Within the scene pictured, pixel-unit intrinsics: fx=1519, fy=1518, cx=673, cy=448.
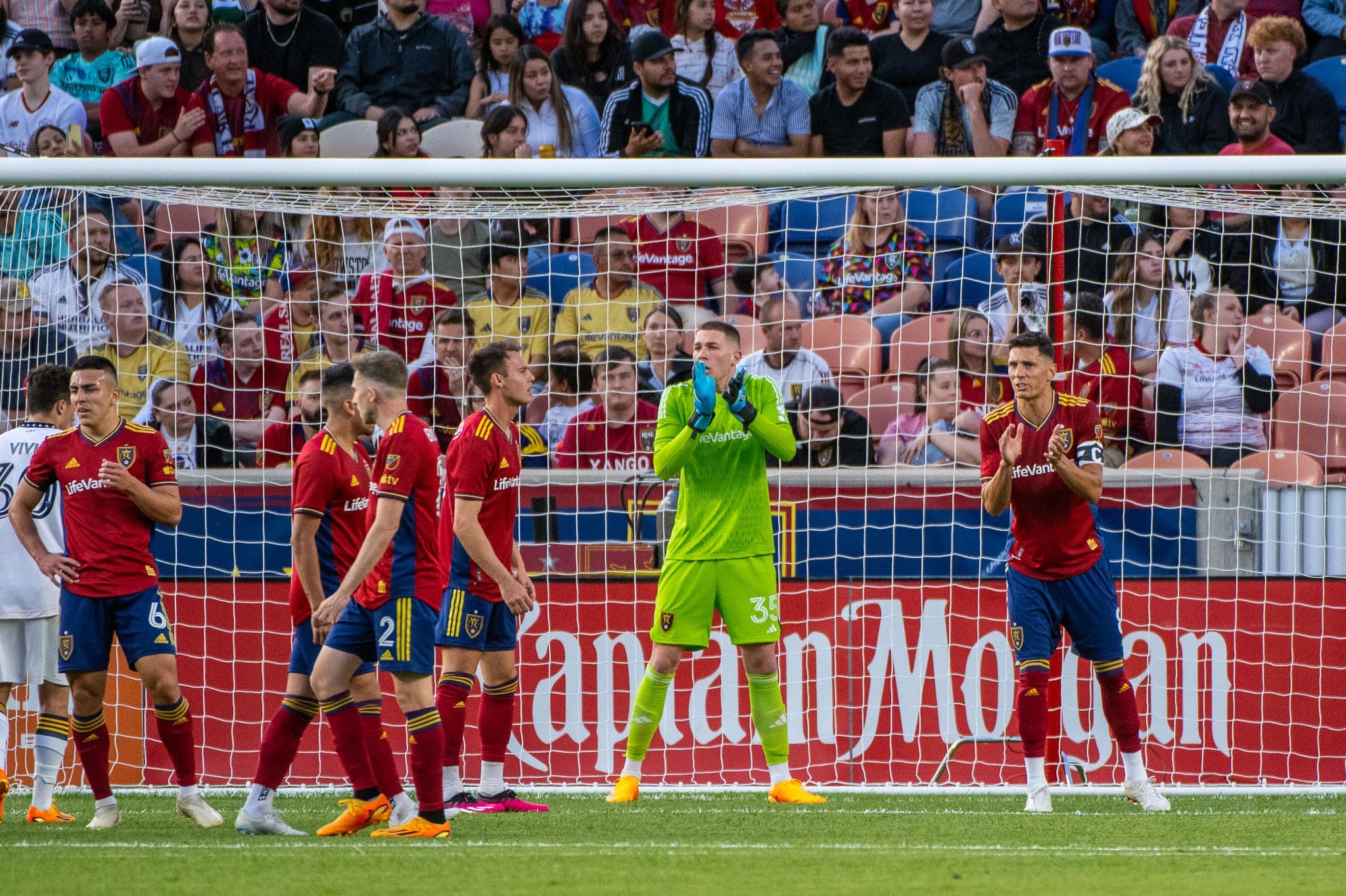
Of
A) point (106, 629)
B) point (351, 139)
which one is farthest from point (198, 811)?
point (351, 139)

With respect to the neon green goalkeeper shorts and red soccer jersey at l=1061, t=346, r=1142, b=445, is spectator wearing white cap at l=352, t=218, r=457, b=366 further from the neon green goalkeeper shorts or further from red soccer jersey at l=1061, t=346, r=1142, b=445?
red soccer jersey at l=1061, t=346, r=1142, b=445

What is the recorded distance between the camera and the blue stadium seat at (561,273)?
953 cm

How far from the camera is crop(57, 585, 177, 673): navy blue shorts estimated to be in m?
6.14

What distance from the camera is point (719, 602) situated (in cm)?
690

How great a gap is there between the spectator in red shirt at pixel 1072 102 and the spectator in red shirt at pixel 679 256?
109 inches

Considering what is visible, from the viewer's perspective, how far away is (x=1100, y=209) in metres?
9.11

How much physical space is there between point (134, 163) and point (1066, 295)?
5.17m

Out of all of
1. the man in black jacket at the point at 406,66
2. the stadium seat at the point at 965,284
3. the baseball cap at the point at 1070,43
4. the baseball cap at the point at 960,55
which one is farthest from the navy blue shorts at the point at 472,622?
the baseball cap at the point at 960,55

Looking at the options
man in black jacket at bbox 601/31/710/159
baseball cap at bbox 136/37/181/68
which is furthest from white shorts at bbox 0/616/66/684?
baseball cap at bbox 136/37/181/68

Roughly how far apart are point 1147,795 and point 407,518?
11.1 ft

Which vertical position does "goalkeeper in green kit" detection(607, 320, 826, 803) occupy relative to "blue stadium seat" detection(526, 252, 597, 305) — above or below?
below

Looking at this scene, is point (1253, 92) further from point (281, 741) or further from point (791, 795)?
point (281, 741)

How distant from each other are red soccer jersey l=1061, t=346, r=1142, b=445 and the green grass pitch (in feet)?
8.62

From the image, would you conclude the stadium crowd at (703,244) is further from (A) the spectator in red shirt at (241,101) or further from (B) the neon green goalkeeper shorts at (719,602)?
(B) the neon green goalkeeper shorts at (719,602)
